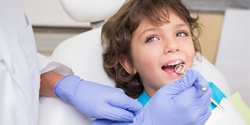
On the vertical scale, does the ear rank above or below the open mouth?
below

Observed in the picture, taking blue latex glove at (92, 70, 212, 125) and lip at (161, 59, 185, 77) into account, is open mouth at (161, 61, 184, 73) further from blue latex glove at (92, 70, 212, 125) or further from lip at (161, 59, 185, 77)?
blue latex glove at (92, 70, 212, 125)

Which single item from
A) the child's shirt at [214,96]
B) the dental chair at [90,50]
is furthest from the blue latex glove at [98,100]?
the child's shirt at [214,96]

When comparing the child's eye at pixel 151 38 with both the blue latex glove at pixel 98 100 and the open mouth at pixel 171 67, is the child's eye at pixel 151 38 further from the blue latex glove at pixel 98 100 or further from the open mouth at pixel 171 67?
the blue latex glove at pixel 98 100

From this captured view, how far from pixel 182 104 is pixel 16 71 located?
40cm

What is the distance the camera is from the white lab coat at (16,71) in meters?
0.73

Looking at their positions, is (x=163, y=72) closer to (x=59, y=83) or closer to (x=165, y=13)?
(x=165, y=13)

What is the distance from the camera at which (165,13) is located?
44.4 inches

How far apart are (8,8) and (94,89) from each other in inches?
13.9

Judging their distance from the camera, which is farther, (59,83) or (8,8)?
(59,83)

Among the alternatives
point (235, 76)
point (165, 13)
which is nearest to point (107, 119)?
point (165, 13)

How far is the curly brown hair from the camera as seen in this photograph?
1144 mm

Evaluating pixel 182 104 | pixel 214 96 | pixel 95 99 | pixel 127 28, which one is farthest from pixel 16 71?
pixel 214 96

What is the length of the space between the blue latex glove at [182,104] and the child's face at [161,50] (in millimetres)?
191

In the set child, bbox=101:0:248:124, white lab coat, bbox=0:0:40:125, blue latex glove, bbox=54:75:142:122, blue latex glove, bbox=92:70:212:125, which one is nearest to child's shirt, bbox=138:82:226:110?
child, bbox=101:0:248:124
